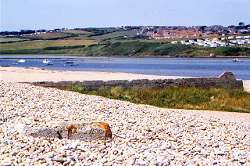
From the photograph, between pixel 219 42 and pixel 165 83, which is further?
pixel 219 42

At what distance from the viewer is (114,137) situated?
1434 centimetres

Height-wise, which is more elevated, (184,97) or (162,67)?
(184,97)

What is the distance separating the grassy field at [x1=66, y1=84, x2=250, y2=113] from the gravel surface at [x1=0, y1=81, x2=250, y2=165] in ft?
18.2

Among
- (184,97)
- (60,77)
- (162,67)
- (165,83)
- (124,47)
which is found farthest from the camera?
(124,47)

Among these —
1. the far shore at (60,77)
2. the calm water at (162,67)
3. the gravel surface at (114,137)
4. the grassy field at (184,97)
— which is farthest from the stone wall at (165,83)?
the calm water at (162,67)

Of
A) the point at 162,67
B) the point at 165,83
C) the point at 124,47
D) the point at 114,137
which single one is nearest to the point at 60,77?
the point at 165,83

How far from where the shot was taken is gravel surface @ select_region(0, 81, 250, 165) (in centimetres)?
1140

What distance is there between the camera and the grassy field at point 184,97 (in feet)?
91.5

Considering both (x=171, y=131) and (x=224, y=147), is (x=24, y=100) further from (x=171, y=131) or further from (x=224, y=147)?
(x=224, y=147)

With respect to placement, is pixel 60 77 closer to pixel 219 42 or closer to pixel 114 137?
pixel 114 137

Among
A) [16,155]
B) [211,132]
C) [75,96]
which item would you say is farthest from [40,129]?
[75,96]

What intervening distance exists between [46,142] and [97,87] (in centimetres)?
1807

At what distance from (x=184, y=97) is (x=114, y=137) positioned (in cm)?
1539

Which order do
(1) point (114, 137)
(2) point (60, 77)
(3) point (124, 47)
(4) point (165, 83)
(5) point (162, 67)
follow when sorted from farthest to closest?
(3) point (124, 47)
(5) point (162, 67)
(2) point (60, 77)
(4) point (165, 83)
(1) point (114, 137)
